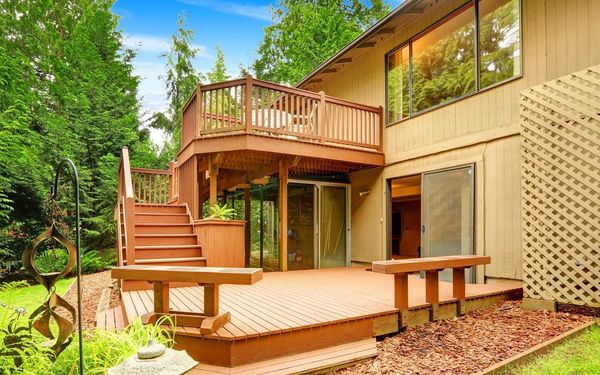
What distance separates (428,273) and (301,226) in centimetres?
489

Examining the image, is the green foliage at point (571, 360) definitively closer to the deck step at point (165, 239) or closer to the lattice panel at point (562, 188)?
the lattice panel at point (562, 188)

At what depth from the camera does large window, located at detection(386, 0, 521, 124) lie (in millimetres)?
5824

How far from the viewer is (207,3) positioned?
21.8m

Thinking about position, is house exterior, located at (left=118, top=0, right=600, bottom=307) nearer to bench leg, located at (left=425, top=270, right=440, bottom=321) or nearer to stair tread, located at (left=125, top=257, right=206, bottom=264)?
stair tread, located at (left=125, top=257, right=206, bottom=264)

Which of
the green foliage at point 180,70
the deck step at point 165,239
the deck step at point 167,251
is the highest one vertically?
the green foliage at point 180,70

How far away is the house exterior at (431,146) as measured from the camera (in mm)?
4582

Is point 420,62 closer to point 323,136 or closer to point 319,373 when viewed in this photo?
point 323,136

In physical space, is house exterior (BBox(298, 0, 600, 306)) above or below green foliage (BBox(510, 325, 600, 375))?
above

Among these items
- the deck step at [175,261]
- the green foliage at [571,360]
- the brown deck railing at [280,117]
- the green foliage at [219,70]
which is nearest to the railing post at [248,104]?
the brown deck railing at [280,117]

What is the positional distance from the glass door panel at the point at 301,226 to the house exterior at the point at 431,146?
0.03 m

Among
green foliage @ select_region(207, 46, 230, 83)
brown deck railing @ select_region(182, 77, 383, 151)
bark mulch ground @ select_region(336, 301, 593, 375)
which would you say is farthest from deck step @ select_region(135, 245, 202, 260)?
green foliage @ select_region(207, 46, 230, 83)

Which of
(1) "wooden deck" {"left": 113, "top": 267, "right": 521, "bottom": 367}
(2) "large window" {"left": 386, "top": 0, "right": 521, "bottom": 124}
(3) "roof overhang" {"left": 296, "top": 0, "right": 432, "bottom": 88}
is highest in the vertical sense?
(3) "roof overhang" {"left": 296, "top": 0, "right": 432, "bottom": 88}

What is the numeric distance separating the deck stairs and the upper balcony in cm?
127

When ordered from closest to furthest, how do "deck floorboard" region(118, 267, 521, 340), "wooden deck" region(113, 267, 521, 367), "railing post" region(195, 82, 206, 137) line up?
"wooden deck" region(113, 267, 521, 367)
"deck floorboard" region(118, 267, 521, 340)
"railing post" region(195, 82, 206, 137)
